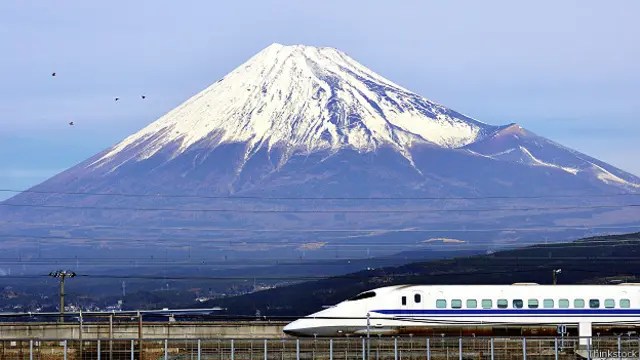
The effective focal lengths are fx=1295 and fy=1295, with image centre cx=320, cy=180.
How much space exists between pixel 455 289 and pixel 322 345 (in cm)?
1841

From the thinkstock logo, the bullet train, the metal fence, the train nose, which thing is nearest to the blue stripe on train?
A: the bullet train

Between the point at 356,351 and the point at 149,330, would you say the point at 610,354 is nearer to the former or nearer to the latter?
the point at 356,351

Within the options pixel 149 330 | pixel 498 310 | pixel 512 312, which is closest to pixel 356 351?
pixel 498 310

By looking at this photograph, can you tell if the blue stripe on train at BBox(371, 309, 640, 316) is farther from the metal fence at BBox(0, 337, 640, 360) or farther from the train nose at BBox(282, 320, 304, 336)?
the metal fence at BBox(0, 337, 640, 360)

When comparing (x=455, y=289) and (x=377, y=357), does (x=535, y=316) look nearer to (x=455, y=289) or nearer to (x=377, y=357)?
(x=455, y=289)

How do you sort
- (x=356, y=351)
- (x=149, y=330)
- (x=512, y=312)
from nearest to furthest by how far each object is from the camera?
(x=356, y=351) < (x=512, y=312) < (x=149, y=330)

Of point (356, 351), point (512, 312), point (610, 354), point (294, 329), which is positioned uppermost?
point (512, 312)

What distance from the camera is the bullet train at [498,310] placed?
82625mm

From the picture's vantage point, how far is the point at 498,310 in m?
83.2

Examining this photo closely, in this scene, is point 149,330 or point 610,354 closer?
point 610,354

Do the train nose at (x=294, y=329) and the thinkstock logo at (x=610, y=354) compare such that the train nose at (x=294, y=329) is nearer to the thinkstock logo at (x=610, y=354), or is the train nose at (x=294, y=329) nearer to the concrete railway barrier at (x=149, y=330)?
the concrete railway barrier at (x=149, y=330)

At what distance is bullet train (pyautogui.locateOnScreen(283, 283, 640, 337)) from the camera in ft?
271

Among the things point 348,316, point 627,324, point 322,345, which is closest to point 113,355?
point 322,345

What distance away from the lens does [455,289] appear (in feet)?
275
